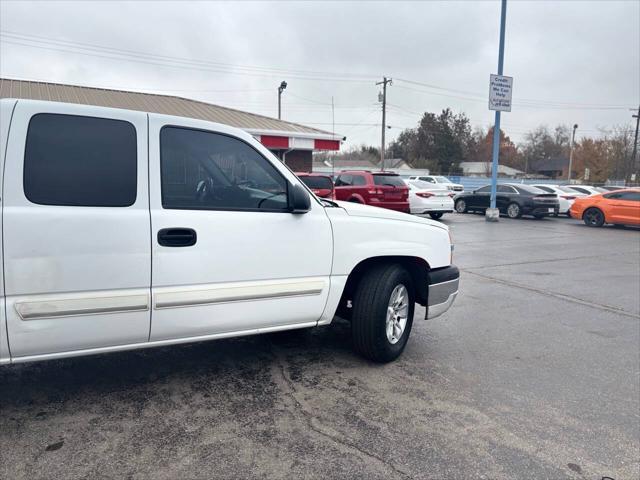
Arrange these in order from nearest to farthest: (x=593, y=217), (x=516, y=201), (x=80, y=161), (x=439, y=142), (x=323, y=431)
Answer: (x=80, y=161) < (x=323, y=431) < (x=593, y=217) < (x=516, y=201) < (x=439, y=142)

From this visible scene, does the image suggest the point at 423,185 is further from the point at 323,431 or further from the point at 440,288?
the point at 323,431

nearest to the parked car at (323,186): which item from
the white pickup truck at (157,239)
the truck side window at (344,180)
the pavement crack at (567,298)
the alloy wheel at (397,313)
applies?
the truck side window at (344,180)

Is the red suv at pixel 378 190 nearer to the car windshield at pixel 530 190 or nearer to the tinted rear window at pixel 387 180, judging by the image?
the tinted rear window at pixel 387 180

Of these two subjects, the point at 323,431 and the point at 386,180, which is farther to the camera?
the point at 386,180

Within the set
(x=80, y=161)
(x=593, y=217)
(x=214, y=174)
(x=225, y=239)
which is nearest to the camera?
(x=80, y=161)

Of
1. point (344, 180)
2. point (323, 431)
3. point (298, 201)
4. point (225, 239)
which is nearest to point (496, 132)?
point (344, 180)

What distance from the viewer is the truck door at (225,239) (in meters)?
3.07

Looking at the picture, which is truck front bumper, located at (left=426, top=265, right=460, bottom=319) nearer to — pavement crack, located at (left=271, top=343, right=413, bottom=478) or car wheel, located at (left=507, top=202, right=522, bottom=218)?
pavement crack, located at (left=271, top=343, right=413, bottom=478)

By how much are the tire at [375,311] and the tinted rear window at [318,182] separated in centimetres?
667

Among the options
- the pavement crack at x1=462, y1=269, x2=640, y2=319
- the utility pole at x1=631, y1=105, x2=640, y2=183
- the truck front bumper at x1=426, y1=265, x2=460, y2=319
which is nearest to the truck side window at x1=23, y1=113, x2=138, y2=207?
the truck front bumper at x1=426, y1=265, x2=460, y2=319

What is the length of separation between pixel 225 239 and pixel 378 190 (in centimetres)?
1242

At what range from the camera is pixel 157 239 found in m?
2.99

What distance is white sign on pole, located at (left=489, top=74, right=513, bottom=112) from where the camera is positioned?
59.1ft

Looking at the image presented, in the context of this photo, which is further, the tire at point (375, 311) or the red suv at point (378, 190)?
the red suv at point (378, 190)
